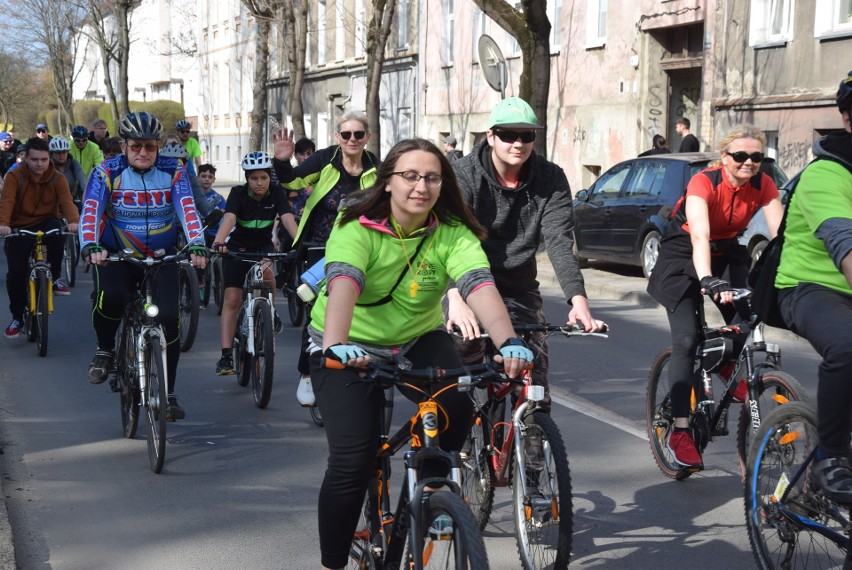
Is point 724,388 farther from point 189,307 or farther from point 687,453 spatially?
point 189,307

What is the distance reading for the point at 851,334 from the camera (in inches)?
164

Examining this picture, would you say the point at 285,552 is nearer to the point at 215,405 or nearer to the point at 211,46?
the point at 215,405

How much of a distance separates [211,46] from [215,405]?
5652 centimetres

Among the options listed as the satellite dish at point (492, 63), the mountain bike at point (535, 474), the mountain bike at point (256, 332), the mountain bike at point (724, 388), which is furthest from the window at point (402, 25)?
the mountain bike at point (535, 474)

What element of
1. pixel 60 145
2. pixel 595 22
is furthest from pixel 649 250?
pixel 595 22

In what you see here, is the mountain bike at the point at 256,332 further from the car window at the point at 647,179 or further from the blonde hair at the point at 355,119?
the car window at the point at 647,179

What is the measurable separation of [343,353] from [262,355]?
5025 mm

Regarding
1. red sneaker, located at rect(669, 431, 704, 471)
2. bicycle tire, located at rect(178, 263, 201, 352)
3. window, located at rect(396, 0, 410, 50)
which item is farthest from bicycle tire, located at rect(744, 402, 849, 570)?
window, located at rect(396, 0, 410, 50)

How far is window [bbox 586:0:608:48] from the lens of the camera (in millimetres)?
26297

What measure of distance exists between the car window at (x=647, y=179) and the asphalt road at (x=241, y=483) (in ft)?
19.4

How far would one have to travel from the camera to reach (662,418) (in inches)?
260

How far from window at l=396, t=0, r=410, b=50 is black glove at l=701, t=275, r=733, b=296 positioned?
106 feet

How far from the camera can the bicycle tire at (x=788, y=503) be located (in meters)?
4.36

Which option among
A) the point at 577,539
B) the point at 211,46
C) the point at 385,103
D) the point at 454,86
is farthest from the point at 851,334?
the point at 211,46
